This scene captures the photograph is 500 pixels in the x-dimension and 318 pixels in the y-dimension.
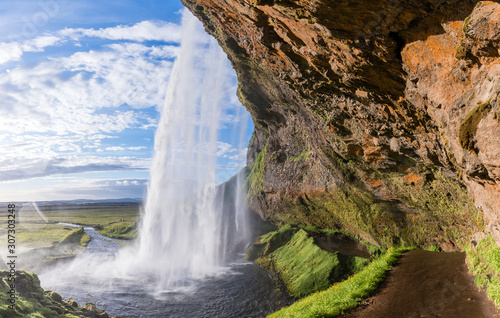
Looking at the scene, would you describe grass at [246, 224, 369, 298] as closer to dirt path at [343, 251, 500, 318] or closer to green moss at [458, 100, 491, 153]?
dirt path at [343, 251, 500, 318]

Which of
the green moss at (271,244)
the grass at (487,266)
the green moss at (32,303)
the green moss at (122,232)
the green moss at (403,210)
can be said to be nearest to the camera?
the grass at (487,266)

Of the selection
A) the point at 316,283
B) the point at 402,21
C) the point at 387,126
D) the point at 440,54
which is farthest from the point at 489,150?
Answer: the point at 316,283

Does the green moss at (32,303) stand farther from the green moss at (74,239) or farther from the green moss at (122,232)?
the green moss at (122,232)

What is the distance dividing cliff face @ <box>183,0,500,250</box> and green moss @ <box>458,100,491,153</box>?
40mm

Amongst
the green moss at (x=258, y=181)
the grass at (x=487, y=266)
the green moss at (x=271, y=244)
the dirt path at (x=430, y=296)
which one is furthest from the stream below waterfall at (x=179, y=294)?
the green moss at (x=258, y=181)

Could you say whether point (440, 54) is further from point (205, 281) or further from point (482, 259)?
point (205, 281)

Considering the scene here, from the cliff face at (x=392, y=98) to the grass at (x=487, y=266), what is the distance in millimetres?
1177

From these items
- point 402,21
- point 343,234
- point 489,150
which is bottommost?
point 343,234

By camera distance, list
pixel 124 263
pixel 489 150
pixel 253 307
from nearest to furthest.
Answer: pixel 489 150, pixel 253 307, pixel 124 263

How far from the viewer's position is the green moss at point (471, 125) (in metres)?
7.70

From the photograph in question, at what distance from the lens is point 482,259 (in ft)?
42.9

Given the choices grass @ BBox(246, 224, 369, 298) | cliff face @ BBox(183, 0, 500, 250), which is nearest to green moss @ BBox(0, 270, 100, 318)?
grass @ BBox(246, 224, 369, 298)

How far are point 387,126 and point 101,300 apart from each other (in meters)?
29.3

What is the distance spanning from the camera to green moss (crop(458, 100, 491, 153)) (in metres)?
7.70
